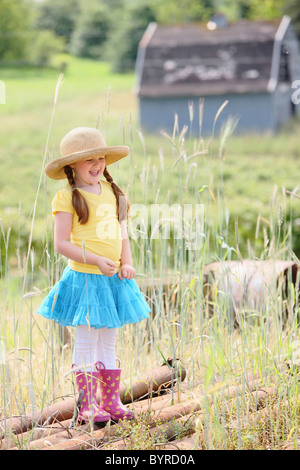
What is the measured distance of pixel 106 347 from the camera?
2426 mm

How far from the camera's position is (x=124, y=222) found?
2.51m

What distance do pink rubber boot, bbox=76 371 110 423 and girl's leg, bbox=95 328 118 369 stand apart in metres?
0.08

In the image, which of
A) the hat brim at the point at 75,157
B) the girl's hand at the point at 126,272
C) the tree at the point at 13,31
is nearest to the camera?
the hat brim at the point at 75,157

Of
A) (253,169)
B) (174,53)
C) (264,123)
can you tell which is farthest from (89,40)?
(253,169)

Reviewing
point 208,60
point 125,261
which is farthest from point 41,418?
point 208,60

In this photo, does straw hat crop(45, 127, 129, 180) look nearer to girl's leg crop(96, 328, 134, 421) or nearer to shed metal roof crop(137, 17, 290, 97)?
girl's leg crop(96, 328, 134, 421)

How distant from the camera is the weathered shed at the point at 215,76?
18.0m

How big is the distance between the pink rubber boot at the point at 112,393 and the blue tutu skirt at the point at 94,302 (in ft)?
0.64

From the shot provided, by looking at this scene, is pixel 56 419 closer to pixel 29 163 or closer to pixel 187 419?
pixel 187 419

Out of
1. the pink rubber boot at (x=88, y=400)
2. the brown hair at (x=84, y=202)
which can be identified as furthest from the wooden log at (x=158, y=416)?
the brown hair at (x=84, y=202)

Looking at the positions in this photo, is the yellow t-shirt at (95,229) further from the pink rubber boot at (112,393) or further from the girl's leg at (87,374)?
the pink rubber boot at (112,393)

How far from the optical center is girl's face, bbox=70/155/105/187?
236 centimetres

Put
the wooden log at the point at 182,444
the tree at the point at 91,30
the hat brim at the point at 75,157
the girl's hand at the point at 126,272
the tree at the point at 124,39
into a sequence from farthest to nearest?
the tree at the point at 91,30, the tree at the point at 124,39, the girl's hand at the point at 126,272, the hat brim at the point at 75,157, the wooden log at the point at 182,444

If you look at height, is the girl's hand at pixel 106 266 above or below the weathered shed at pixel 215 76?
below
